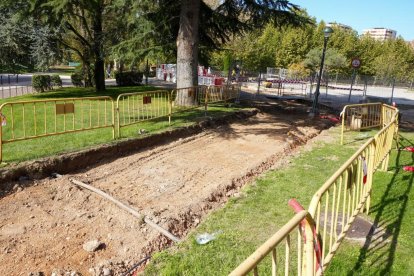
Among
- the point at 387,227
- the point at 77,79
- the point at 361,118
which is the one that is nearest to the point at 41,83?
the point at 77,79

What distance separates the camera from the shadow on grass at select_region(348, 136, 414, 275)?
4281 mm

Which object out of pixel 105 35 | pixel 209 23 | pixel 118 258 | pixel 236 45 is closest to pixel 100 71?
pixel 105 35

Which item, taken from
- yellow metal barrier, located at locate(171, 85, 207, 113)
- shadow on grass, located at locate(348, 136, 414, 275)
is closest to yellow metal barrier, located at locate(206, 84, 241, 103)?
yellow metal barrier, located at locate(171, 85, 207, 113)

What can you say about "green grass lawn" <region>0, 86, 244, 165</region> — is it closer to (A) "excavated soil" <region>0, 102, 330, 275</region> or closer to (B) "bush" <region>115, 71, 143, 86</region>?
(A) "excavated soil" <region>0, 102, 330, 275</region>

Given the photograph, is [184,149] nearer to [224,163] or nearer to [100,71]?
[224,163]

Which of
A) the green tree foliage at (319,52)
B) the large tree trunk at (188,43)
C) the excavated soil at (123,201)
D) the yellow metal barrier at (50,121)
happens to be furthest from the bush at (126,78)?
the green tree foliage at (319,52)

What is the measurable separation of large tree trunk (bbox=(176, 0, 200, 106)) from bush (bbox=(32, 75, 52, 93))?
Answer: 1211 centimetres

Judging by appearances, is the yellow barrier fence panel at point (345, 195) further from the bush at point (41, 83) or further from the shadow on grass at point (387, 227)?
the bush at point (41, 83)

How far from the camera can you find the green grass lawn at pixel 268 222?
14.0 feet

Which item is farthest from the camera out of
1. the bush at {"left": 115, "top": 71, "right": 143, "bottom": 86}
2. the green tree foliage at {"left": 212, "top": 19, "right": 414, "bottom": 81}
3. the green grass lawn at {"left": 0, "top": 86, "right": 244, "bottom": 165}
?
the green tree foliage at {"left": 212, "top": 19, "right": 414, "bottom": 81}

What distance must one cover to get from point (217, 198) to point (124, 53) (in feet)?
36.6

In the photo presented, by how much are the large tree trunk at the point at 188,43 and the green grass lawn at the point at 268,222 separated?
781 cm

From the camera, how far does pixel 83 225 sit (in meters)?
5.68

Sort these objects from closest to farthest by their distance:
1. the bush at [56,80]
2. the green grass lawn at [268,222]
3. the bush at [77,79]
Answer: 1. the green grass lawn at [268,222]
2. the bush at [56,80]
3. the bush at [77,79]
